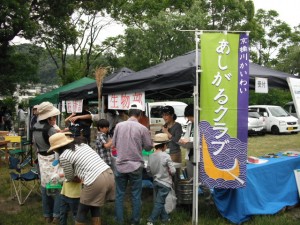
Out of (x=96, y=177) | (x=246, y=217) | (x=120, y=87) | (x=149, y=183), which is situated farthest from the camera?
(x=149, y=183)

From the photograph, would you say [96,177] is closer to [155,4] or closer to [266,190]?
[266,190]

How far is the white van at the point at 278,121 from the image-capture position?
16.4m

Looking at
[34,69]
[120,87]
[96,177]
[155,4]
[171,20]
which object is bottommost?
[96,177]

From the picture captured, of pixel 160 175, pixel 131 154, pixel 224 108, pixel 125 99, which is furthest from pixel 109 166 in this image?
pixel 224 108

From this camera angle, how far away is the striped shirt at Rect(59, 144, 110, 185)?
3648mm

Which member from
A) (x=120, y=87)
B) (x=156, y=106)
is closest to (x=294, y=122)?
(x=156, y=106)

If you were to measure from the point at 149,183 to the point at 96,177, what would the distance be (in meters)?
3.23

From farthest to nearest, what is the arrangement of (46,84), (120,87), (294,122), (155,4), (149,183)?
(46,84) → (155,4) → (294,122) → (149,183) → (120,87)

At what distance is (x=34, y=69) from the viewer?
16703 millimetres

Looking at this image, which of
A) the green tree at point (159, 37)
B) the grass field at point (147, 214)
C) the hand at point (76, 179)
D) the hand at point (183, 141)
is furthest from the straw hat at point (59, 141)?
the green tree at point (159, 37)

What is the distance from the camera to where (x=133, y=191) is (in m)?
4.73

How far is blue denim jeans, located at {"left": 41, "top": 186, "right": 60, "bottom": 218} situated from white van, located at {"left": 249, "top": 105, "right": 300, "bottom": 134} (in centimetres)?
1336

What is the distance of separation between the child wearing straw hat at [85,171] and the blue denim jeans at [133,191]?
903 mm

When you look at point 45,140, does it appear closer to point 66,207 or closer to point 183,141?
point 66,207
